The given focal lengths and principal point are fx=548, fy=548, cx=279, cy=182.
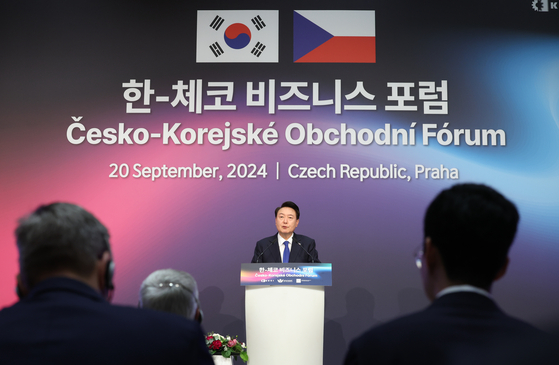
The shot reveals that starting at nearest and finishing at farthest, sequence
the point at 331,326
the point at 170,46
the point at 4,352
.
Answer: the point at 4,352 → the point at 331,326 → the point at 170,46

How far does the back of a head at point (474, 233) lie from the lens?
4.07 ft

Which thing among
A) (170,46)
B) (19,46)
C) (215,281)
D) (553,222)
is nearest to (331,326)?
(215,281)

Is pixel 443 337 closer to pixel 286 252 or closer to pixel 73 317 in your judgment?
pixel 73 317

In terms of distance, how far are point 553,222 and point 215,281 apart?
144 inches

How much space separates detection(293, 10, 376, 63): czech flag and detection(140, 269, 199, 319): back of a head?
182 inches

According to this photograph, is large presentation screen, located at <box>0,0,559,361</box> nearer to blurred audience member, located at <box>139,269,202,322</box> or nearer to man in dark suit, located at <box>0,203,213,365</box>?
blurred audience member, located at <box>139,269,202,322</box>

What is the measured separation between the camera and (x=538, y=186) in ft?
19.3

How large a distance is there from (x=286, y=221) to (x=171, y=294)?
345 cm

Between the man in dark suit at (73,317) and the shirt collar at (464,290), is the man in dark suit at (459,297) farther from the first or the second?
the man in dark suit at (73,317)

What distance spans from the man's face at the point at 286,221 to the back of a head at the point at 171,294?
3363mm

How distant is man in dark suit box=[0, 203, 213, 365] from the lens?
112cm

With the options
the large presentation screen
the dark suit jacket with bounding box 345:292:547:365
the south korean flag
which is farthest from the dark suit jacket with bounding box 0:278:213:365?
the south korean flag

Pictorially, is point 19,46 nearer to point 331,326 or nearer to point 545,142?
point 331,326

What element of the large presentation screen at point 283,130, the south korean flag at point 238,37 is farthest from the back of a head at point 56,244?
the south korean flag at point 238,37
